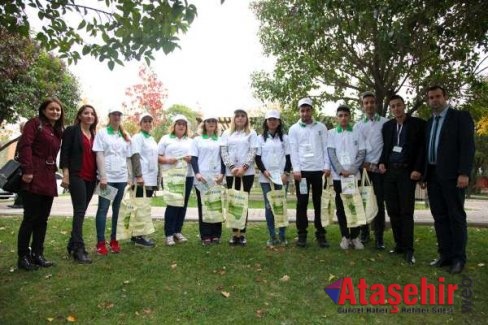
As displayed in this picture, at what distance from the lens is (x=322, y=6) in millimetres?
6504

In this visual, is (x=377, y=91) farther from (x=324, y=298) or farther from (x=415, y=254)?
(x=324, y=298)

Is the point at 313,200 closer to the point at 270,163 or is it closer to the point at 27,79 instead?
the point at 270,163

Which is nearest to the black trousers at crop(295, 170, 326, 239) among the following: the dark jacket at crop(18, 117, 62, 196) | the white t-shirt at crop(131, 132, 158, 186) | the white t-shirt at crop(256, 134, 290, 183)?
the white t-shirt at crop(256, 134, 290, 183)

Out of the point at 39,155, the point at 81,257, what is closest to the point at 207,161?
the point at 81,257

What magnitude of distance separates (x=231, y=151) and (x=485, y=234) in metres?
4.96

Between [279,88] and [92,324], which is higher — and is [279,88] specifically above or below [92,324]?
above

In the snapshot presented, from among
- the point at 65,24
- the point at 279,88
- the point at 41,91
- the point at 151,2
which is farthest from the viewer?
the point at 41,91

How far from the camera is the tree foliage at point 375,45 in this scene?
5965 mm

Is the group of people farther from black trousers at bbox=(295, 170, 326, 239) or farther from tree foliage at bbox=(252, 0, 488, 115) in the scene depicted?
tree foliage at bbox=(252, 0, 488, 115)

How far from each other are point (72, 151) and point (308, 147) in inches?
126

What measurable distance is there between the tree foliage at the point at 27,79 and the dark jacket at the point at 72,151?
394 centimetres

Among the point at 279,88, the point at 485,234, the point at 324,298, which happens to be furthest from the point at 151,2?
the point at 485,234

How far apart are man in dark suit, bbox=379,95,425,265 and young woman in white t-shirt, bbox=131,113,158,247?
328 cm

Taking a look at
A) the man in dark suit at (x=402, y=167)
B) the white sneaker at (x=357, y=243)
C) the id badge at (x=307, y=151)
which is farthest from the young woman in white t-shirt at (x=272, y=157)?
the man in dark suit at (x=402, y=167)
